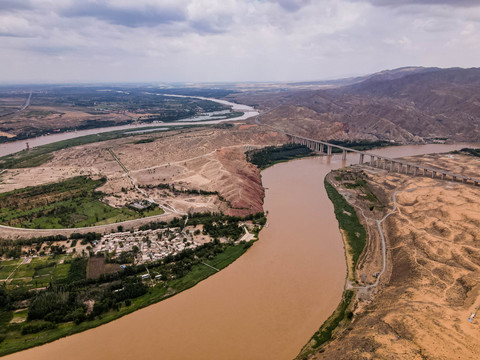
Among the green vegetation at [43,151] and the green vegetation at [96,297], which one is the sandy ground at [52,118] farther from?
the green vegetation at [96,297]

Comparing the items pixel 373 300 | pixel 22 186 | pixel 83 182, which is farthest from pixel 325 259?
pixel 22 186

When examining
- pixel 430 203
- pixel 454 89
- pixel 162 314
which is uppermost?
pixel 454 89

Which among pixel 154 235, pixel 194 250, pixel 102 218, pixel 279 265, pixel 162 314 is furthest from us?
pixel 102 218

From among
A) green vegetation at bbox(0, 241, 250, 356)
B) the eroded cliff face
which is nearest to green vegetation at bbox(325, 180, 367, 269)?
the eroded cliff face

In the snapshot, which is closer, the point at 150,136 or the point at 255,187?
the point at 255,187

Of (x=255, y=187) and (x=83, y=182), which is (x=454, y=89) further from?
(x=83, y=182)

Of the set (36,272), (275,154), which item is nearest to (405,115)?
(275,154)

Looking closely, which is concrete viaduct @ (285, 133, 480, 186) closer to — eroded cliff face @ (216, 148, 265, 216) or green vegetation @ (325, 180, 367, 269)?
green vegetation @ (325, 180, 367, 269)
